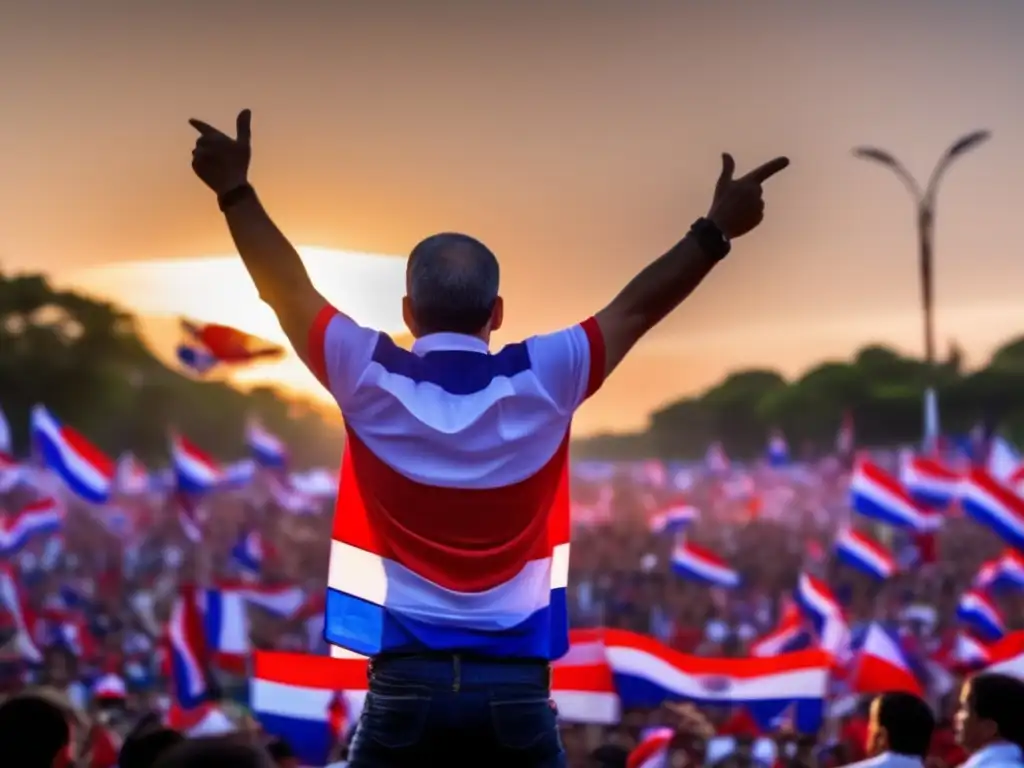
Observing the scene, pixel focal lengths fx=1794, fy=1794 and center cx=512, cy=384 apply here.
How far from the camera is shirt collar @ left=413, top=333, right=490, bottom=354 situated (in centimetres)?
286

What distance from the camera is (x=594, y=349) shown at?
283cm

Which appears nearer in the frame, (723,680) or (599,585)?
(723,680)

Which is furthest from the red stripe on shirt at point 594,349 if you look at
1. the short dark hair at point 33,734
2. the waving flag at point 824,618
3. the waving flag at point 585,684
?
the waving flag at point 824,618

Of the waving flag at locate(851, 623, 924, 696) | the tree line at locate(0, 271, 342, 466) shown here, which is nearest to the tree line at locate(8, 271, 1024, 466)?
the tree line at locate(0, 271, 342, 466)

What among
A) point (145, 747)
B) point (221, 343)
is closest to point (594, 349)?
point (145, 747)

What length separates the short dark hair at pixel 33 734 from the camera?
3.63m

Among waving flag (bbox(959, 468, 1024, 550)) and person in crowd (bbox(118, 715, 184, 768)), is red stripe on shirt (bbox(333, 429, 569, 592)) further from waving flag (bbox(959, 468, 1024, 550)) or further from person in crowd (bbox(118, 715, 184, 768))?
waving flag (bbox(959, 468, 1024, 550))

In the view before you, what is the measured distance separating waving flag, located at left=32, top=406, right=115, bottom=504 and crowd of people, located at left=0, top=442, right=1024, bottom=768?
0.58m

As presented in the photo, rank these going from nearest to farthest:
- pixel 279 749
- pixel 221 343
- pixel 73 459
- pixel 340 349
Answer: pixel 340 349 < pixel 279 749 < pixel 73 459 < pixel 221 343

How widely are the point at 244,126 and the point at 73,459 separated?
16223mm

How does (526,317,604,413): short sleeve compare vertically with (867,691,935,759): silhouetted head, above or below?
above

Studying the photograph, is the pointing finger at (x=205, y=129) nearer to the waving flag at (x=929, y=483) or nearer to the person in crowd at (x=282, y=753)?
the person in crowd at (x=282, y=753)

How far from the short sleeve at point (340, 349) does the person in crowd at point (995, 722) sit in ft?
11.5

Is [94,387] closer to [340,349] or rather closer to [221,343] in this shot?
[221,343]
